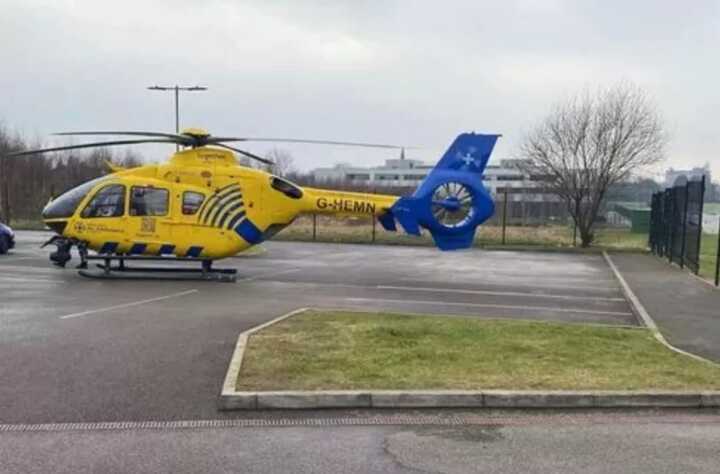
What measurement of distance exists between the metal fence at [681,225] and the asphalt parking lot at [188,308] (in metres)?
2.24

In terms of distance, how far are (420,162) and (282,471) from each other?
12392cm

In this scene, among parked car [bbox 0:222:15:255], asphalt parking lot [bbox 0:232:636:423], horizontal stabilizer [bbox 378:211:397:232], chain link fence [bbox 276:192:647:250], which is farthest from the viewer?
chain link fence [bbox 276:192:647:250]

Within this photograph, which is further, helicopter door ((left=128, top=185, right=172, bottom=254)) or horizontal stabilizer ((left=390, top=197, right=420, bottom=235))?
horizontal stabilizer ((left=390, top=197, right=420, bottom=235))

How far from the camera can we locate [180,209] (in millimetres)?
15156

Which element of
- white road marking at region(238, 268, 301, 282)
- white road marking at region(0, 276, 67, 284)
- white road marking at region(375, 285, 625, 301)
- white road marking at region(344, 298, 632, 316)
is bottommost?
white road marking at region(238, 268, 301, 282)

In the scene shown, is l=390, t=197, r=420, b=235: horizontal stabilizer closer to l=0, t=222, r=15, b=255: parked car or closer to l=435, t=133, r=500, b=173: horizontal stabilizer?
l=435, t=133, r=500, b=173: horizontal stabilizer

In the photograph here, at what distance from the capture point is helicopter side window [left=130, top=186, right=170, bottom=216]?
49.7 ft

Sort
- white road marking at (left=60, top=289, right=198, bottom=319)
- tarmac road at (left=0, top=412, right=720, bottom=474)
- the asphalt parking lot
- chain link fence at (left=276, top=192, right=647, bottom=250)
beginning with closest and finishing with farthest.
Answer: tarmac road at (left=0, top=412, right=720, bottom=474), the asphalt parking lot, white road marking at (left=60, top=289, right=198, bottom=319), chain link fence at (left=276, top=192, right=647, bottom=250)

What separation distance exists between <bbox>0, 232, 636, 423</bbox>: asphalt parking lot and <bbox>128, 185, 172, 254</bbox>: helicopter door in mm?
1110

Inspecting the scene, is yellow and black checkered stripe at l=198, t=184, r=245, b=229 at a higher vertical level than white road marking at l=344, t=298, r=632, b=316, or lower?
higher

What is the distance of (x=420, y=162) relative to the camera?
127000 mm

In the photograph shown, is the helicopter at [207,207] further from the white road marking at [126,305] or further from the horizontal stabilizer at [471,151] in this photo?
the white road marking at [126,305]

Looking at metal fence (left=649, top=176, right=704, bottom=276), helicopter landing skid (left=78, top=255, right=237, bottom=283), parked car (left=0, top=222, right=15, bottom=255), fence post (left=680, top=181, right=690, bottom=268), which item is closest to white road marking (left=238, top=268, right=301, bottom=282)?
helicopter landing skid (left=78, top=255, right=237, bottom=283)

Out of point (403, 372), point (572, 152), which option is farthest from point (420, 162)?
point (403, 372)
